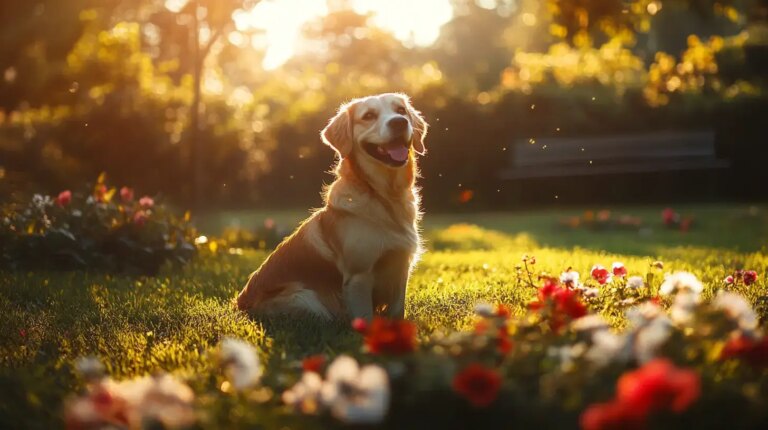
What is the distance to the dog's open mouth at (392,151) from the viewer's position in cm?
513

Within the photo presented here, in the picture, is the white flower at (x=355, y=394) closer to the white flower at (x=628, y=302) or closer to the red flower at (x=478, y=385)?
the red flower at (x=478, y=385)

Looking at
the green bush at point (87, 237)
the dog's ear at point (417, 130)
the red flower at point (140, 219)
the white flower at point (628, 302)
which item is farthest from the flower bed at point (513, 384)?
the red flower at point (140, 219)

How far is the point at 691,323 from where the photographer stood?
2939 millimetres

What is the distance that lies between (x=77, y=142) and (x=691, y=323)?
51.6 feet

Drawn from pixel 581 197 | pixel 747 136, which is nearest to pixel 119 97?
pixel 581 197

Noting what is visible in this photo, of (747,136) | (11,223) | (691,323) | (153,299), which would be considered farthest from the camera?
(747,136)

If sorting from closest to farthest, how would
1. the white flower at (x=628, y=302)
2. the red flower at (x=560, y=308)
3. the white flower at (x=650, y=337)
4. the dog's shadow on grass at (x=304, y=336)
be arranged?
the white flower at (x=650, y=337) < the red flower at (x=560, y=308) < the dog's shadow on grass at (x=304, y=336) < the white flower at (x=628, y=302)

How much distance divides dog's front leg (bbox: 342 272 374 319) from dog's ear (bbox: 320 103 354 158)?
0.87 metres

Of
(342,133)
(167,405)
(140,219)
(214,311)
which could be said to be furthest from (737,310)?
(140,219)

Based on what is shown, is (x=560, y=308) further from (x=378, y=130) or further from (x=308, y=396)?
(x=378, y=130)

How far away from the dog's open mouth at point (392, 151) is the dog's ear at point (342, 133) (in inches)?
6.8

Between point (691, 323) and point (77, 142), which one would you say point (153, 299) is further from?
point (77, 142)

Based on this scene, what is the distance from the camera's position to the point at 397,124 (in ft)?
16.8

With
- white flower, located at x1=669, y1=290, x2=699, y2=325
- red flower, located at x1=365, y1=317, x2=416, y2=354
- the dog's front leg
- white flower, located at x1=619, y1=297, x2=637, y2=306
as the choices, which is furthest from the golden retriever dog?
white flower, located at x1=669, y1=290, x2=699, y2=325
